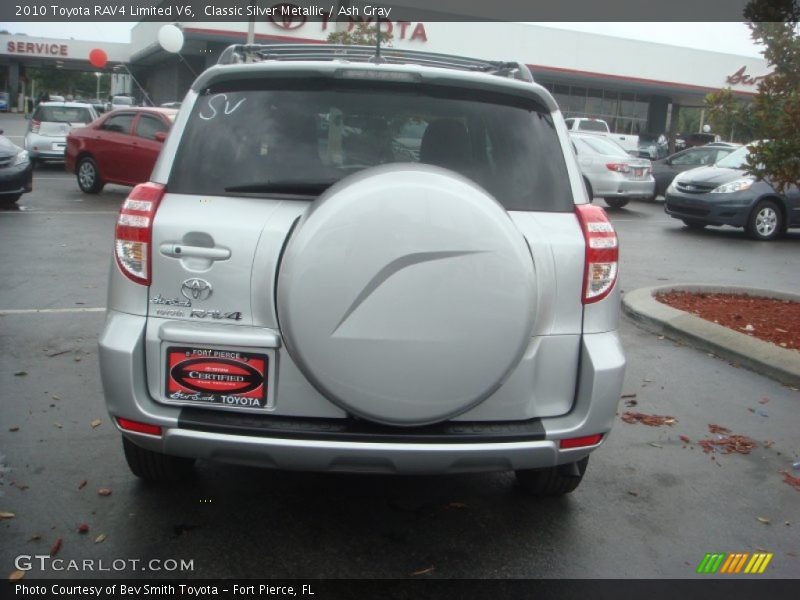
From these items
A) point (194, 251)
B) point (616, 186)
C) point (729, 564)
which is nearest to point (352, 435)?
point (194, 251)

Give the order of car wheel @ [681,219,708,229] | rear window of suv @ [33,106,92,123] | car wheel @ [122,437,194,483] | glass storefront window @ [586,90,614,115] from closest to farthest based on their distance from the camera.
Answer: car wheel @ [122,437,194,483] < car wheel @ [681,219,708,229] < rear window of suv @ [33,106,92,123] < glass storefront window @ [586,90,614,115]

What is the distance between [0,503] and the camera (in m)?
3.53

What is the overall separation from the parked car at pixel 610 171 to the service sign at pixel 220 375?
14.8 metres

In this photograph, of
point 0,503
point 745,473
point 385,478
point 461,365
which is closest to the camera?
point 461,365

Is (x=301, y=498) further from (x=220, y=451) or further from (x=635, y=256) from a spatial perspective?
(x=635, y=256)

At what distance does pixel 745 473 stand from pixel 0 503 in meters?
3.68

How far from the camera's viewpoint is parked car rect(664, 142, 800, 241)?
558 inches

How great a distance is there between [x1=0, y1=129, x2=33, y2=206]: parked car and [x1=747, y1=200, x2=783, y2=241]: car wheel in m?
12.5

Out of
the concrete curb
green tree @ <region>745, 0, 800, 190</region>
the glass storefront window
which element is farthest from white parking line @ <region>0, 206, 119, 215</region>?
the glass storefront window

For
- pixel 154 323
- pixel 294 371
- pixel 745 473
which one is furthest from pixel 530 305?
pixel 745 473

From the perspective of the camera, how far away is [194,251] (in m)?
2.98

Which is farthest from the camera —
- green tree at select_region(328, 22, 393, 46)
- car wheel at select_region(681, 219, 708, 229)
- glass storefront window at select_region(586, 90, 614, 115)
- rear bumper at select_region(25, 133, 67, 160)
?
glass storefront window at select_region(586, 90, 614, 115)

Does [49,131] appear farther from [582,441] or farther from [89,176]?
[582,441]

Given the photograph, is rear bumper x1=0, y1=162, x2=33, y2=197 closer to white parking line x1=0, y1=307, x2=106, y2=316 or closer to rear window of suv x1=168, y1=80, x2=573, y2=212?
white parking line x1=0, y1=307, x2=106, y2=316
